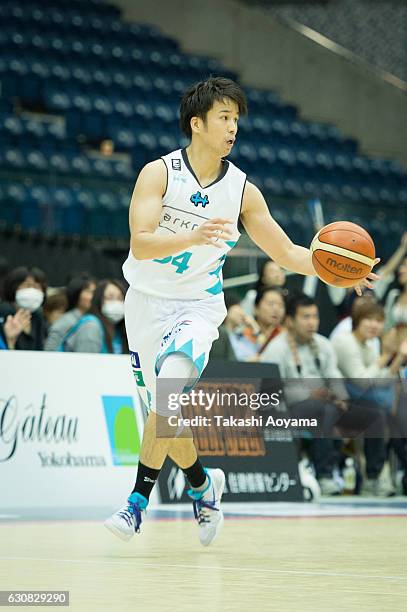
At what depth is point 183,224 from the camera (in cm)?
624

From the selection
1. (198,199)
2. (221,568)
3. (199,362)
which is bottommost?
(221,568)

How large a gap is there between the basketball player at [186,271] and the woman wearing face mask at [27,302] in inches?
138

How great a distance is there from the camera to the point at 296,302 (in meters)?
10.9

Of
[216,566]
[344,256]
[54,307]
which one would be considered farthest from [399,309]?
[216,566]

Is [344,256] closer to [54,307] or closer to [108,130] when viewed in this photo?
[54,307]

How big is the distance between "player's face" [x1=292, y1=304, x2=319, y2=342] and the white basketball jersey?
15.1ft

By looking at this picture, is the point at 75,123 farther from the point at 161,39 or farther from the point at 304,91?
the point at 304,91

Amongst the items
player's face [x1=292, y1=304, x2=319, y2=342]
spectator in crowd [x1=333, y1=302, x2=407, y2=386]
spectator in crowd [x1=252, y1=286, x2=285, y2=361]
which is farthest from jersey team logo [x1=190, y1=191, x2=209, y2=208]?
spectator in crowd [x1=333, y1=302, x2=407, y2=386]

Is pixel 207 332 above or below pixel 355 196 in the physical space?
below

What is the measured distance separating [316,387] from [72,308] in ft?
7.75

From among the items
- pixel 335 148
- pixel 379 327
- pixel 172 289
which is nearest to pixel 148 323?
pixel 172 289

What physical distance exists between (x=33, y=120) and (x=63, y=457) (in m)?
10.2

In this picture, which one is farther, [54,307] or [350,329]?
[350,329]

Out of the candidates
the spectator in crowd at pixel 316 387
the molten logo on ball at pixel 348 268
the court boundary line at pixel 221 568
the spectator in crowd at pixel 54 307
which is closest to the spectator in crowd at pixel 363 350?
the spectator in crowd at pixel 316 387
